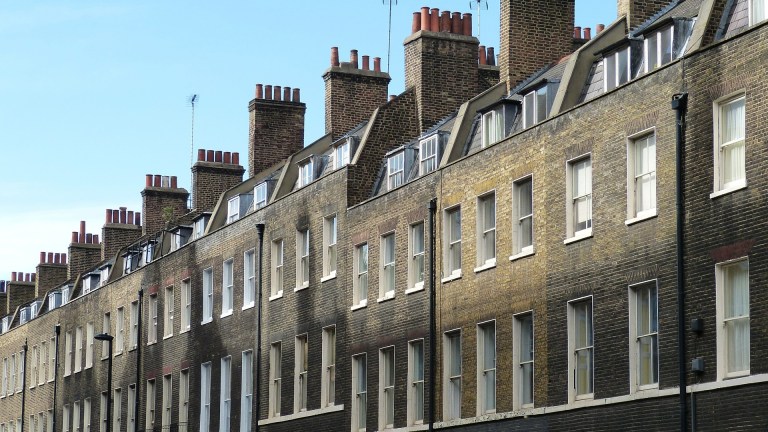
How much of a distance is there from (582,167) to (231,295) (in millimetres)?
22753

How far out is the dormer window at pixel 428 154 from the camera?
45.5 m

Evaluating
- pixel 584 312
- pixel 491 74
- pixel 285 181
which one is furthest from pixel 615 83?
pixel 285 181

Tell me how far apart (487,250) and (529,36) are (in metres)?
8.40

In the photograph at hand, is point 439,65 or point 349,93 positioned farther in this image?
point 349,93

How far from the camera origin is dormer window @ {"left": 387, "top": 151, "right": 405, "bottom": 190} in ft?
156

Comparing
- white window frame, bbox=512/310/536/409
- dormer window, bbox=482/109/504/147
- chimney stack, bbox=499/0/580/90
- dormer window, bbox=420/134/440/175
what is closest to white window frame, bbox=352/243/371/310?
dormer window, bbox=420/134/440/175

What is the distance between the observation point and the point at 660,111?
112 ft

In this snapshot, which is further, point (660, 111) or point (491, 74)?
point (491, 74)

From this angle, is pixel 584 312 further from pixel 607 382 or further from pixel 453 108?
pixel 453 108

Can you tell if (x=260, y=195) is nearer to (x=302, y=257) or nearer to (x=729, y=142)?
(x=302, y=257)

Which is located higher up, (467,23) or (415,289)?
(467,23)

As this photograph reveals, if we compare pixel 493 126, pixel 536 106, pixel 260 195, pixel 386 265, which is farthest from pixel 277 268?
pixel 536 106

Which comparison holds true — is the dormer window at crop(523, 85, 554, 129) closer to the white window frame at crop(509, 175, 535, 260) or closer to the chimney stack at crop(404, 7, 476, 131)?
the white window frame at crop(509, 175, 535, 260)

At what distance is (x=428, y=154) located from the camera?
1810 inches
